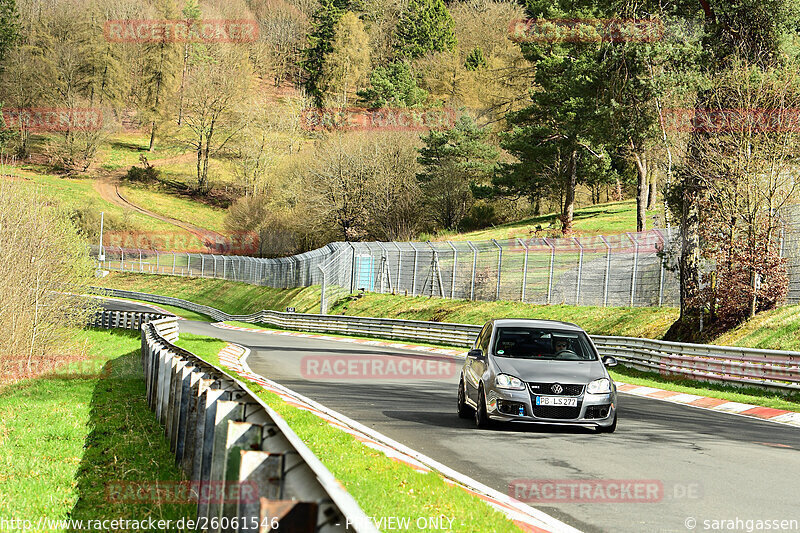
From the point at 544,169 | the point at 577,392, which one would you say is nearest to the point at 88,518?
the point at 577,392

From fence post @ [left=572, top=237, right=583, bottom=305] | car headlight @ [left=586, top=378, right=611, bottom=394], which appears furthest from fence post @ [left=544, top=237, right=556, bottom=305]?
car headlight @ [left=586, top=378, right=611, bottom=394]

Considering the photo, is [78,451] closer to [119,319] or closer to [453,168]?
[119,319]

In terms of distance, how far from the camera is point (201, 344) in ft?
96.7

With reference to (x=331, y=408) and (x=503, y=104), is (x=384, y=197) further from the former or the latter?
(x=331, y=408)

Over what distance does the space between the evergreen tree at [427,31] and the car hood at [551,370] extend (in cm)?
11628

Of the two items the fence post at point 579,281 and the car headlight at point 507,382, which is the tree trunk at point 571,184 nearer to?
the fence post at point 579,281

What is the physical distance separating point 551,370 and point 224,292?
64.9 meters

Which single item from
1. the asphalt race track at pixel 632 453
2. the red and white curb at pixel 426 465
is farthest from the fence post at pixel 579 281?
the red and white curb at pixel 426 465

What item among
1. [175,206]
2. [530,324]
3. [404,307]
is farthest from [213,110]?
[530,324]

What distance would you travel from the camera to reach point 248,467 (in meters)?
3.99

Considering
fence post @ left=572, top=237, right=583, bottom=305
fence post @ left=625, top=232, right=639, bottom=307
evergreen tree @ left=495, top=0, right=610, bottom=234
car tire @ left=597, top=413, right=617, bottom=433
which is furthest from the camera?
evergreen tree @ left=495, top=0, right=610, bottom=234

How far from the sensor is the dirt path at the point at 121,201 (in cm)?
10281

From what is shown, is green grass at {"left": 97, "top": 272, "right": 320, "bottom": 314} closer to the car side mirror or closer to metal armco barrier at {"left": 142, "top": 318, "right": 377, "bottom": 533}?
the car side mirror

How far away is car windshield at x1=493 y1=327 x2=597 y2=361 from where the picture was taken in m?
12.8
